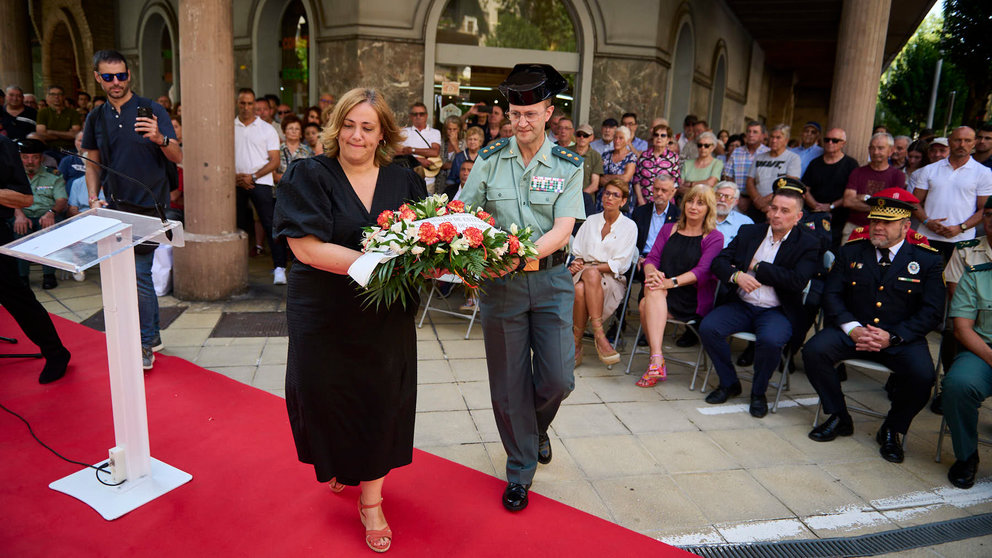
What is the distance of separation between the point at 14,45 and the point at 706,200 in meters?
13.0

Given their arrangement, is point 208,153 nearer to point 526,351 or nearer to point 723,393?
point 526,351

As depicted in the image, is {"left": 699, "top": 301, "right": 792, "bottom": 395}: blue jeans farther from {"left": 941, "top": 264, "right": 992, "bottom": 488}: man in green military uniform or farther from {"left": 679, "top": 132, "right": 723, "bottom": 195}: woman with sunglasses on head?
{"left": 679, "top": 132, "right": 723, "bottom": 195}: woman with sunglasses on head

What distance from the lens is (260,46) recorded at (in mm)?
11359

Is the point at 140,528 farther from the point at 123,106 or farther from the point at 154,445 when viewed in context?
the point at 123,106

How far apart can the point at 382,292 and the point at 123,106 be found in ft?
11.3

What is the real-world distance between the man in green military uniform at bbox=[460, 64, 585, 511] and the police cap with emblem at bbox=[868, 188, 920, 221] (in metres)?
2.44

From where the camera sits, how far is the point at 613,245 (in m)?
5.59

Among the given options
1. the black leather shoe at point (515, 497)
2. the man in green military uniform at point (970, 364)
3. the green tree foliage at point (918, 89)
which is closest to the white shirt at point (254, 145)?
the black leather shoe at point (515, 497)

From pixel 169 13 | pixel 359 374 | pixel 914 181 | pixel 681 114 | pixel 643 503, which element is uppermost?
pixel 169 13

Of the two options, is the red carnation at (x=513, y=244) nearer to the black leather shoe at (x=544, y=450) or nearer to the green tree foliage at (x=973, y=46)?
the black leather shoe at (x=544, y=450)

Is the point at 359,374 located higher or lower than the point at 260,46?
lower

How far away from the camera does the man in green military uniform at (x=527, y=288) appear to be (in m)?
3.09

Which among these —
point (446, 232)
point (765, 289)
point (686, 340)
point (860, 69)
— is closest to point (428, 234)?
point (446, 232)

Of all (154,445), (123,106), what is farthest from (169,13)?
(154,445)
